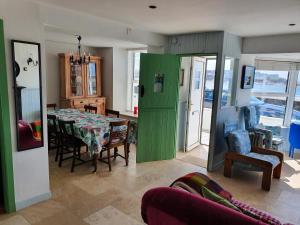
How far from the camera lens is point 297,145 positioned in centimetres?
472

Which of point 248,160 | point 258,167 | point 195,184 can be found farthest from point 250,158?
point 195,184

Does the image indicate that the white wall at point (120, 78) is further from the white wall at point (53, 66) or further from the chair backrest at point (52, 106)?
the chair backrest at point (52, 106)

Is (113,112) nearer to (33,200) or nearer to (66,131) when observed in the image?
(66,131)

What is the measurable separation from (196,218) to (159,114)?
2.93 metres

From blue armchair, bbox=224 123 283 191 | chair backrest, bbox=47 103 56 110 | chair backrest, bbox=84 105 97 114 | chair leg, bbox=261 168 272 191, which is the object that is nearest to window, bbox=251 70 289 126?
blue armchair, bbox=224 123 283 191

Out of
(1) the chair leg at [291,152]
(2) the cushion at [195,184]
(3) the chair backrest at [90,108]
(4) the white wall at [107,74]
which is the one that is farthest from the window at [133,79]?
(2) the cushion at [195,184]

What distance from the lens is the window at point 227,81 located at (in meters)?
4.00

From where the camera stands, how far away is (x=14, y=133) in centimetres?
246

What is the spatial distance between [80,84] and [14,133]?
→ 10.1 feet

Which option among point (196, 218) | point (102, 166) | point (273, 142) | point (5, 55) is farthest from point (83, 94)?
point (196, 218)

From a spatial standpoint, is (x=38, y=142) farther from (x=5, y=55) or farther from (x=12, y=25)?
(x=12, y=25)

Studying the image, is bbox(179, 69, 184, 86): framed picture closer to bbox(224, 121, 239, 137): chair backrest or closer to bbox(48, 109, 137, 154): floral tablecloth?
bbox(224, 121, 239, 137): chair backrest

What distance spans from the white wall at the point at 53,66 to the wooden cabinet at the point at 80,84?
12cm

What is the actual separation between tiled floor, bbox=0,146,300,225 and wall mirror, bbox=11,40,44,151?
0.78m
